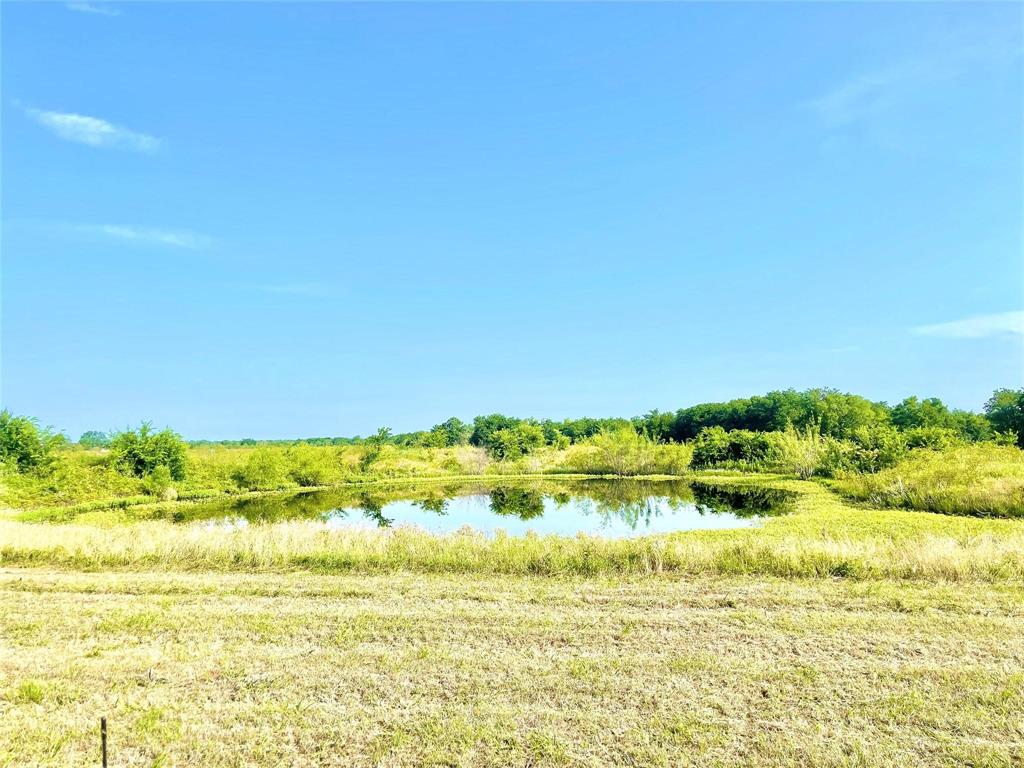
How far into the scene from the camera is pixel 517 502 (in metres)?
26.0

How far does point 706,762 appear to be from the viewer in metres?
4.29

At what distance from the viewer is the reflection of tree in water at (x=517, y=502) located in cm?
2278

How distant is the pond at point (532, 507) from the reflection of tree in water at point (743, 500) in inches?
1.4

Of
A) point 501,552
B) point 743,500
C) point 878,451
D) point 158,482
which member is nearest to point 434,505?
point 743,500

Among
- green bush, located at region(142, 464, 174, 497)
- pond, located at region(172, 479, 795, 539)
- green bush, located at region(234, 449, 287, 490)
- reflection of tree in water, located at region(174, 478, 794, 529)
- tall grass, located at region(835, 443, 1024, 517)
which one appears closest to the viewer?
tall grass, located at region(835, 443, 1024, 517)

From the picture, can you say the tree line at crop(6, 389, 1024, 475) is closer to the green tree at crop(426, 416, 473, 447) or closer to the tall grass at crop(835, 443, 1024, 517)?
the green tree at crop(426, 416, 473, 447)

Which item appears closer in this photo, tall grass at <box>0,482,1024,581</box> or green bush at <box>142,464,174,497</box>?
tall grass at <box>0,482,1024,581</box>

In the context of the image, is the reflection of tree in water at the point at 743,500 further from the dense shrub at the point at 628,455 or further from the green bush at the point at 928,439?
the green bush at the point at 928,439

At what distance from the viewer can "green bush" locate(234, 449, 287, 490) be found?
103ft

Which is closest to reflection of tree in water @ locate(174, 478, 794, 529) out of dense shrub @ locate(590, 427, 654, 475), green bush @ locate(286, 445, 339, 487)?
green bush @ locate(286, 445, 339, 487)

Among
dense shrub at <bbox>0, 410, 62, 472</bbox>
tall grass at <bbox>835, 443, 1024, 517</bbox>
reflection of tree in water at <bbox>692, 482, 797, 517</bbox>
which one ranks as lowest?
reflection of tree in water at <bbox>692, 482, 797, 517</bbox>

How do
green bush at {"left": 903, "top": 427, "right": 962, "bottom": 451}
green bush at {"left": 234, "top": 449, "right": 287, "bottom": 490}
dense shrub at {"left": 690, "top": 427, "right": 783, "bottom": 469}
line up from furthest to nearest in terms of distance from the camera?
1. dense shrub at {"left": 690, "top": 427, "right": 783, "bottom": 469}
2. green bush at {"left": 234, "top": 449, "right": 287, "bottom": 490}
3. green bush at {"left": 903, "top": 427, "right": 962, "bottom": 451}

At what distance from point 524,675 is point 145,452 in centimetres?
3162

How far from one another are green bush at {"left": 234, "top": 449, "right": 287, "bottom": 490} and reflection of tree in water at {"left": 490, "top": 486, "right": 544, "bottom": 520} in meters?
12.7
